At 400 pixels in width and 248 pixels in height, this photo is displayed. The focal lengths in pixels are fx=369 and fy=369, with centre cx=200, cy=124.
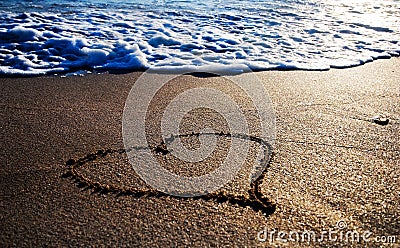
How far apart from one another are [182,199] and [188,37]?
354 centimetres

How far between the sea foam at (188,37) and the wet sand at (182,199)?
98 centimetres

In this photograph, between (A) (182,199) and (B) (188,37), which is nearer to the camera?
(A) (182,199)

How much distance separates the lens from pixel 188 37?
498 cm

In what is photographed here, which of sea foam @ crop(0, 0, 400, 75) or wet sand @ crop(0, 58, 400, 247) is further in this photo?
sea foam @ crop(0, 0, 400, 75)

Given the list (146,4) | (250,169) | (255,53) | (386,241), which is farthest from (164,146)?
(146,4)

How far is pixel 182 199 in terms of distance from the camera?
179cm

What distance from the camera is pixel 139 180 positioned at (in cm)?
192

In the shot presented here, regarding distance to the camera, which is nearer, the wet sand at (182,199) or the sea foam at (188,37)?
the wet sand at (182,199)

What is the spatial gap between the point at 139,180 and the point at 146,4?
6125 millimetres

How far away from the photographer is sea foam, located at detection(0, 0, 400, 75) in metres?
3.96

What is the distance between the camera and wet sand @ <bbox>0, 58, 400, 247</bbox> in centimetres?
159

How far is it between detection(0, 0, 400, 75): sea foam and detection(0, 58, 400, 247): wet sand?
98 cm

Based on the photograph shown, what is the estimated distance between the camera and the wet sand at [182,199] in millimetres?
1586

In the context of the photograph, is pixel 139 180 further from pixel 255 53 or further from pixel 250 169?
pixel 255 53
